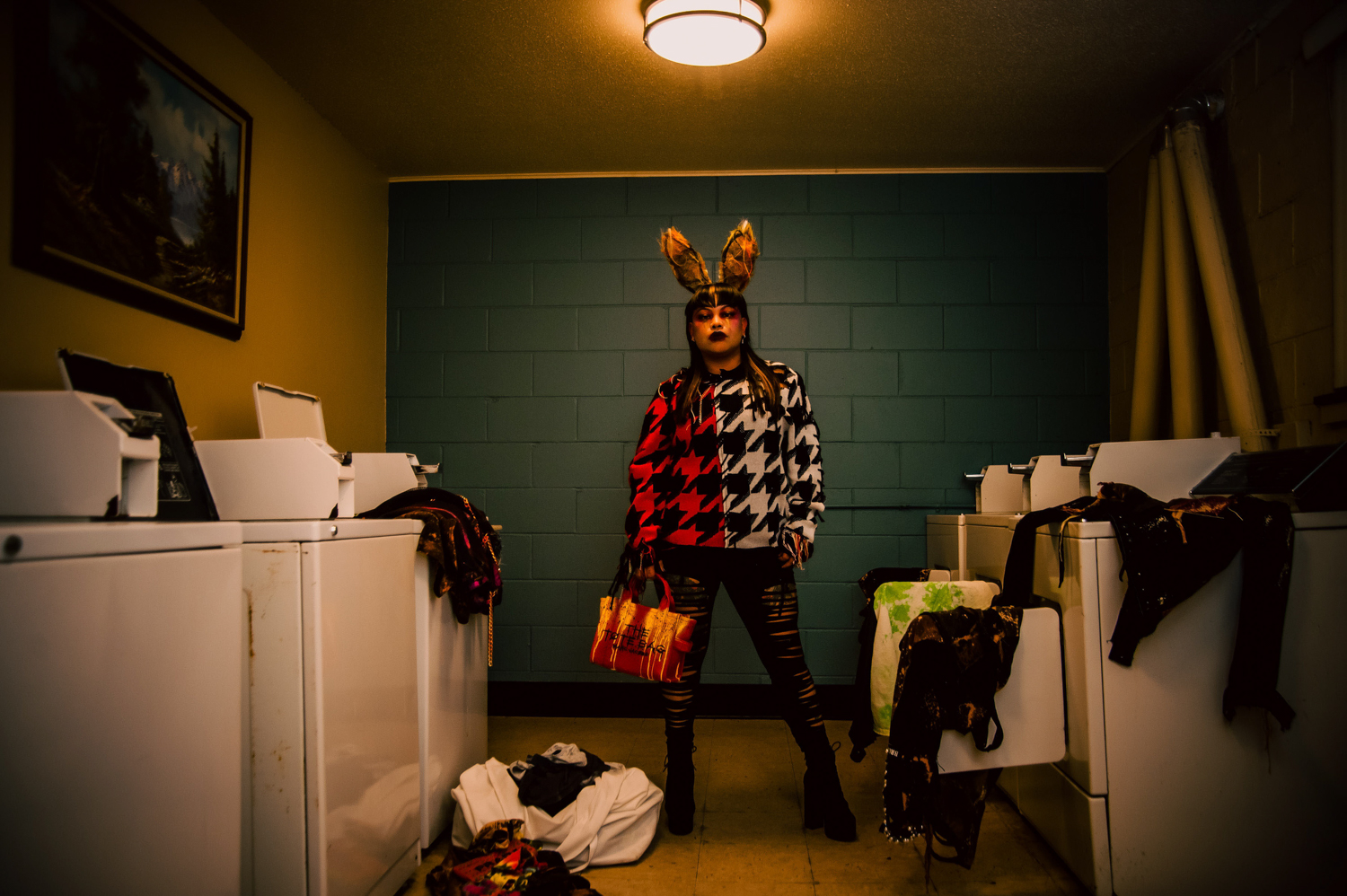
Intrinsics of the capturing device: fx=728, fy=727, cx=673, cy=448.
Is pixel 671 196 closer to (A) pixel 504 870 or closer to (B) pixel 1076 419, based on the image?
(B) pixel 1076 419

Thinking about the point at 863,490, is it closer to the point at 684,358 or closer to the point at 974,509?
the point at 974,509

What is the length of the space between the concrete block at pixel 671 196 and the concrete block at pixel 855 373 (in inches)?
33.1

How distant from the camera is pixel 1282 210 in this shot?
7.41 ft

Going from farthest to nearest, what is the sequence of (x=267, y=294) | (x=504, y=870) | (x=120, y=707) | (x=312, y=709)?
→ 1. (x=267, y=294)
2. (x=504, y=870)
3. (x=312, y=709)
4. (x=120, y=707)

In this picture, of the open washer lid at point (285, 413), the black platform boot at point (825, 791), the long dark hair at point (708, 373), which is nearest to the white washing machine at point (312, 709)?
the open washer lid at point (285, 413)

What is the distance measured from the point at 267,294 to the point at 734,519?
1.82 metres

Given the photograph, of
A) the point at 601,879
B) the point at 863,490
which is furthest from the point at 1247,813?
the point at 863,490

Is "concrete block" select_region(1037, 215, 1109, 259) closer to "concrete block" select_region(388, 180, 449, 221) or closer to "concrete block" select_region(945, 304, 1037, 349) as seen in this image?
"concrete block" select_region(945, 304, 1037, 349)

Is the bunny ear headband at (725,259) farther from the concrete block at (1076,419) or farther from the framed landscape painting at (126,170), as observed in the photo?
the concrete block at (1076,419)

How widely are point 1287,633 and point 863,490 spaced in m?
1.72

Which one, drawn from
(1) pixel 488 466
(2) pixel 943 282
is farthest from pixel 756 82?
(1) pixel 488 466

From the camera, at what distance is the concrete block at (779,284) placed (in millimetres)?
3357

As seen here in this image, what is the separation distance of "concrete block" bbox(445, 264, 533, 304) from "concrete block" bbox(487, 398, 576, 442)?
0.48 meters

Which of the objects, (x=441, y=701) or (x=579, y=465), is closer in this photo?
(x=441, y=701)
